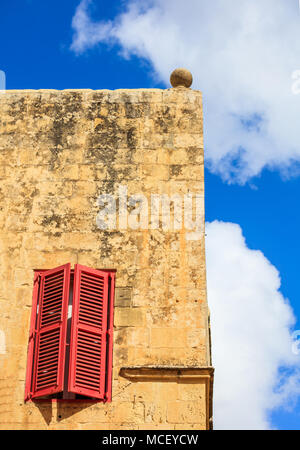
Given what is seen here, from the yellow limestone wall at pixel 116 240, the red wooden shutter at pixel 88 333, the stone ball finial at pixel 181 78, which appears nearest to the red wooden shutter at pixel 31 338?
the yellow limestone wall at pixel 116 240

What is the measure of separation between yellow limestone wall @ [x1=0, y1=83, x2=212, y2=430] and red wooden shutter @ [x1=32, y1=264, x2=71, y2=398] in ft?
0.78

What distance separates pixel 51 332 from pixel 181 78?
15.6 ft

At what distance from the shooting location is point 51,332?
11.2 meters

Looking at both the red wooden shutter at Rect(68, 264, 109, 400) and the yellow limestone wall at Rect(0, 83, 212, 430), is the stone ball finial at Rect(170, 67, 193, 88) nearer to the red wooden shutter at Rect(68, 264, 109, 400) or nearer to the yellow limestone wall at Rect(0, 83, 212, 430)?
the yellow limestone wall at Rect(0, 83, 212, 430)

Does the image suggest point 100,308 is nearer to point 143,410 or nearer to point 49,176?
point 143,410

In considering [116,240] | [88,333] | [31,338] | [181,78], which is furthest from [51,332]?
[181,78]

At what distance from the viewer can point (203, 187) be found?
488 inches

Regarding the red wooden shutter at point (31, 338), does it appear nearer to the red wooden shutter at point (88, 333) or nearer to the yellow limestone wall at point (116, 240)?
the yellow limestone wall at point (116, 240)

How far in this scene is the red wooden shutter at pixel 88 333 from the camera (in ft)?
35.8

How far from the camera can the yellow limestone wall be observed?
1098 centimetres

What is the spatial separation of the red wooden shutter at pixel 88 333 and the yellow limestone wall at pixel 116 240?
0.66 ft

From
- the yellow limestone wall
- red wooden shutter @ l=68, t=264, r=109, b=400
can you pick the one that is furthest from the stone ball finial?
red wooden shutter @ l=68, t=264, r=109, b=400
